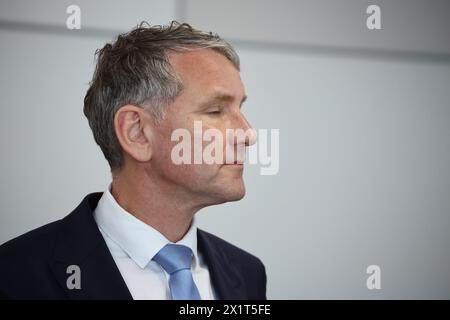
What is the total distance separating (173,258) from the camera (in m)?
1.23

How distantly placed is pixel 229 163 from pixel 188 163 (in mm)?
88

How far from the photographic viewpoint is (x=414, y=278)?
6.43 ft

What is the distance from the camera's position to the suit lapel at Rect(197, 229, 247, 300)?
130cm

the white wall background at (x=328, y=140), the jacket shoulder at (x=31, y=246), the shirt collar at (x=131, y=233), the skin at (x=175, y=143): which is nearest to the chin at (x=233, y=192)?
the skin at (x=175, y=143)

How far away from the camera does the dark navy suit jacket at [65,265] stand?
1.14m

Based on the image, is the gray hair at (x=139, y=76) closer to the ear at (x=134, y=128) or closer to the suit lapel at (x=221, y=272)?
the ear at (x=134, y=128)

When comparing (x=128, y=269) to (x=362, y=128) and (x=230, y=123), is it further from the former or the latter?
(x=362, y=128)

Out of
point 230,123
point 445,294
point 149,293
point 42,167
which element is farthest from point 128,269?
point 445,294

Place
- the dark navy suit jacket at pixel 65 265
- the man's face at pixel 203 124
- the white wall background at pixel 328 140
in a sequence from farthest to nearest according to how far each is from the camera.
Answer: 1. the white wall background at pixel 328 140
2. the man's face at pixel 203 124
3. the dark navy suit jacket at pixel 65 265

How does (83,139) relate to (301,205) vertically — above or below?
above

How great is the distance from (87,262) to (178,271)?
0.61 ft

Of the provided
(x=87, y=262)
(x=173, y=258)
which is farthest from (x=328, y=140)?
(x=87, y=262)

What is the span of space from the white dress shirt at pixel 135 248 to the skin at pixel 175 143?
5cm

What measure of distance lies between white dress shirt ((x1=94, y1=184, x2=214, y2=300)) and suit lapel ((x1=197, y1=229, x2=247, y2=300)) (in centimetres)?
5
